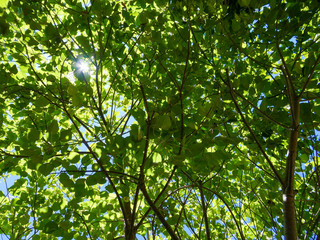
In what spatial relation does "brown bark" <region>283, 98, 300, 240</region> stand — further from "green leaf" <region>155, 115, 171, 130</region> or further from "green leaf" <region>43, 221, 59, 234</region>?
"green leaf" <region>43, 221, 59, 234</region>

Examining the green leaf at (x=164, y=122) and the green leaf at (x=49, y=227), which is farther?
the green leaf at (x=49, y=227)

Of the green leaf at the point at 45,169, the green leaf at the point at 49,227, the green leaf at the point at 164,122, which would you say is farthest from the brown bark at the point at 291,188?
the green leaf at the point at 49,227

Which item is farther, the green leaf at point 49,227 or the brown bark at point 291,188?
the green leaf at point 49,227

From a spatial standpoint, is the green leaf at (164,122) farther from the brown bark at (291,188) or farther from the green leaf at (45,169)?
the brown bark at (291,188)

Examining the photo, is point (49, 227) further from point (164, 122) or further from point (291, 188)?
point (291, 188)

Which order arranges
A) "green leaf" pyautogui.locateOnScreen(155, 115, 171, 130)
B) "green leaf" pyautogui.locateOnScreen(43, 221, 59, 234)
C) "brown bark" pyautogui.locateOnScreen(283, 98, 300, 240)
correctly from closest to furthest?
"green leaf" pyautogui.locateOnScreen(155, 115, 171, 130), "brown bark" pyautogui.locateOnScreen(283, 98, 300, 240), "green leaf" pyautogui.locateOnScreen(43, 221, 59, 234)

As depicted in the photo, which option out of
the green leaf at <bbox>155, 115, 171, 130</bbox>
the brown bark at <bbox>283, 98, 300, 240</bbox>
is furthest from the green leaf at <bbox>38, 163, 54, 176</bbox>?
the brown bark at <bbox>283, 98, 300, 240</bbox>

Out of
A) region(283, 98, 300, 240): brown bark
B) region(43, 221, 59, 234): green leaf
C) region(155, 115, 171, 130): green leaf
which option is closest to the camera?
region(155, 115, 171, 130): green leaf

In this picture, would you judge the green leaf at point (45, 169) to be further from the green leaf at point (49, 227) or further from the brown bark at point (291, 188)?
the brown bark at point (291, 188)

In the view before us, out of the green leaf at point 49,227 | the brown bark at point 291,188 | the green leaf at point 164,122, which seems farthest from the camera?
the green leaf at point 49,227

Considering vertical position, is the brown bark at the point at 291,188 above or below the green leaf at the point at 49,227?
above

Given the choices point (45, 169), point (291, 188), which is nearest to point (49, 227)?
point (45, 169)

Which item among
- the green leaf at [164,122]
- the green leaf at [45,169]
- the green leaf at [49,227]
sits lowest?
the green leaf at [49,227]

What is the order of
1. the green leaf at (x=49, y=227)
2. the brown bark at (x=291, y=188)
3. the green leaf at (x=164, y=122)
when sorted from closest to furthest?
1. the green leaf at (x=164, y=122)
2. the brown bark at (x=291, y=188)
3. the green leaf at (x=49, y=227)
